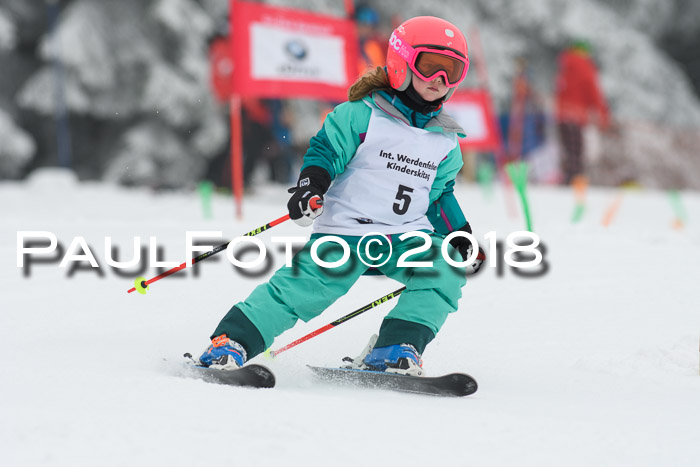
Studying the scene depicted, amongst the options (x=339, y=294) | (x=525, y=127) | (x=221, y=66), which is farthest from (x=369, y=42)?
(x=339, y=294)

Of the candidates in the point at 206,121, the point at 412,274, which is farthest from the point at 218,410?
the point at 206,121

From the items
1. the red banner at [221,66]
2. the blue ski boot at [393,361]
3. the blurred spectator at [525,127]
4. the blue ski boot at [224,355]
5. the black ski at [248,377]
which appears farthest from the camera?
the blurred spectator at [525,127]

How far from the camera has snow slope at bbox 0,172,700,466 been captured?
1658 mm

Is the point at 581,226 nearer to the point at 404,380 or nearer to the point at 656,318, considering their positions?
the point at 656,318

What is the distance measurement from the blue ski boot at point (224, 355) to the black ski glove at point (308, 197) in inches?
16.4

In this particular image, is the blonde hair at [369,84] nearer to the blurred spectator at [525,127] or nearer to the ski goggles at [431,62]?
the ski goggles at [431,62]

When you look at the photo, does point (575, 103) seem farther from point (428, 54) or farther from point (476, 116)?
point (428, 54)

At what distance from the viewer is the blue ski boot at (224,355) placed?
2.38 metres

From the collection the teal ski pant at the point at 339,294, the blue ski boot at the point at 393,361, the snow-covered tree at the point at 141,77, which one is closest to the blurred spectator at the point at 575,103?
the snow-covered tree at the point at 141,77

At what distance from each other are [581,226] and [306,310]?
387 centimetres

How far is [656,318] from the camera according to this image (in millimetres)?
3342

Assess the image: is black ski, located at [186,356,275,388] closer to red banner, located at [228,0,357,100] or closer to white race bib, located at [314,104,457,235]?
white race bib, located at [314,104,457,235]

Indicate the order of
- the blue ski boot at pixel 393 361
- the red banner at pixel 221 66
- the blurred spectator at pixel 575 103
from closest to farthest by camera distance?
the blue ski boot at pixel 393 361
the red banner at pixel 221 66
the blurred spectator at pixel 575 103

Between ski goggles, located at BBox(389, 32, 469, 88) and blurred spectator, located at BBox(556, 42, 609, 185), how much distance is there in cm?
843
